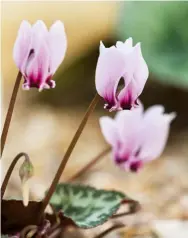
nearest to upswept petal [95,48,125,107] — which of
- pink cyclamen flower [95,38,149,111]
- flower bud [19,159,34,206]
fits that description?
pink cyclamen flower [95,38,149,111]

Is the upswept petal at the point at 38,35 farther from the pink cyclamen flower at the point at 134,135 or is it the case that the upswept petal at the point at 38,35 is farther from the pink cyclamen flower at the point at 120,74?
the pink cyclamen flower at the point at 134,135

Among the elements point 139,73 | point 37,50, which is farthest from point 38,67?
point 139,73

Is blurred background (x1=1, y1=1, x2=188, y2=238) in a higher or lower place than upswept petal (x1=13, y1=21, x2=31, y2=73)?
higher

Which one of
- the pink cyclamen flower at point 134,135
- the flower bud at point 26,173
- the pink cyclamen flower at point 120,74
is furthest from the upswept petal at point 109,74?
the pink cyclamen flower at point 134,135

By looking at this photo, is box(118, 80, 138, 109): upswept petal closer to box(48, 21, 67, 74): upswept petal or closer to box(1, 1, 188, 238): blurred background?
box(48, 21, 67, 74): upswept petal

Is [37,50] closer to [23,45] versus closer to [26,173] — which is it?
[23,45]
